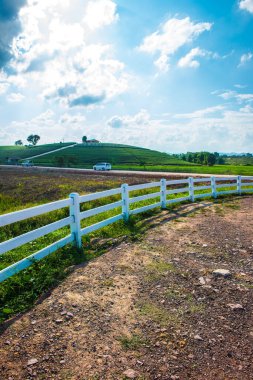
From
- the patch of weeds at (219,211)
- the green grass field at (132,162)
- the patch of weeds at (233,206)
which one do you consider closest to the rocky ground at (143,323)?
the patch of weeds at (219,211)

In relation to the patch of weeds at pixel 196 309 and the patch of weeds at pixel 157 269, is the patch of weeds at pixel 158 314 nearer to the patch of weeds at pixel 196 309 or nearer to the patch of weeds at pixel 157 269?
the patch of weeds at pixel 196 309

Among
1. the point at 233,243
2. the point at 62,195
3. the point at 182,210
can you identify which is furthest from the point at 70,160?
the point at 233,243

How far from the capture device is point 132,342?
3920mm

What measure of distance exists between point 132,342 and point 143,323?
451 millimetres

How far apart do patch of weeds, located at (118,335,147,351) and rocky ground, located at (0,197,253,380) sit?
1cm

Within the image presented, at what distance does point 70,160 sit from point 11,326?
79.0m

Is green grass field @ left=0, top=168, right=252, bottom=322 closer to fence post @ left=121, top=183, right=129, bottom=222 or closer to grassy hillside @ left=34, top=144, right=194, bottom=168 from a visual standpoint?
fence post @ left=121, top=183, right=129, bottom=222

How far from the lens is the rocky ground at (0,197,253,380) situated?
348 centimetres

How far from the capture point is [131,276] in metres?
5.91

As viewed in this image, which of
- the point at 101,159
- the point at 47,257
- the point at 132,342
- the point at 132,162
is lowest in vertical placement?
the point at 132,342

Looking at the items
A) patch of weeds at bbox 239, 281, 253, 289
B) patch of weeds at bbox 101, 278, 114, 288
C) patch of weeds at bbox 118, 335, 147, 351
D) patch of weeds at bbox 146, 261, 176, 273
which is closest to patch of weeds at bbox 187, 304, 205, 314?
patch of weeds at bbox 118, 335, 147, 351

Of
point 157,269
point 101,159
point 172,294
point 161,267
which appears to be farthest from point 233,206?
point 101,159

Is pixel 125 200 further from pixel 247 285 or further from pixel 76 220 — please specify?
pixel 247 285

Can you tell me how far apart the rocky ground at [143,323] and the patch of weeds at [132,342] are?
0.01m
